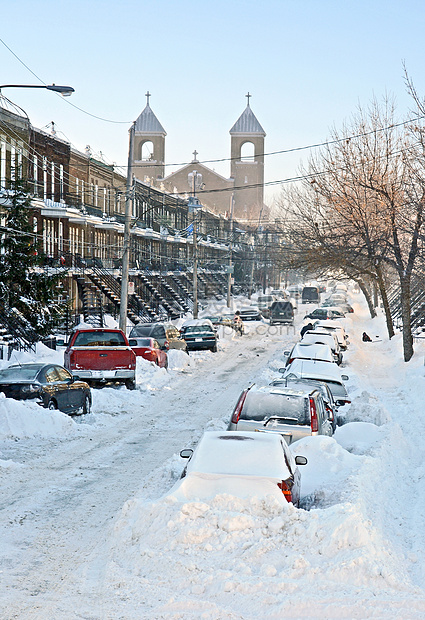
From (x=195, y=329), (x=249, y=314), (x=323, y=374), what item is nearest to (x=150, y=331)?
(x=195, y=329)

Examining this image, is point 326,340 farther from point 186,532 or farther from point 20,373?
point 186,532

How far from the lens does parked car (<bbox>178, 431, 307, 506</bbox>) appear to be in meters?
8.32

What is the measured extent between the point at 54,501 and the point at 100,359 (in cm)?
1116

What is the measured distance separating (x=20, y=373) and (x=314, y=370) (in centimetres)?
776

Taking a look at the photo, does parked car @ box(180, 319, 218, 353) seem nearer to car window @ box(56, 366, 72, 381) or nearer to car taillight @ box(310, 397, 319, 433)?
car window @ box(56, 366, 72, 381)

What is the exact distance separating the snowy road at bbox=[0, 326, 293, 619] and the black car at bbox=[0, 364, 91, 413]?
0.92 meters

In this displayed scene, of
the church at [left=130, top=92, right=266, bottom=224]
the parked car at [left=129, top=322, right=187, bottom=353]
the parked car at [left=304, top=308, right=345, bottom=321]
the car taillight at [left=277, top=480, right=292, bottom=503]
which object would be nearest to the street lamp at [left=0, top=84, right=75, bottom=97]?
the car taillight at [left=277, top=480, right=292, bottom=503]

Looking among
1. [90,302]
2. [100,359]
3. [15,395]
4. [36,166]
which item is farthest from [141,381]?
[90,302]

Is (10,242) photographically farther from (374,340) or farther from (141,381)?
(374,340)

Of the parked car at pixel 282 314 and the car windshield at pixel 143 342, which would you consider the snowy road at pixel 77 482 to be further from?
the parked car at pixel 282 314

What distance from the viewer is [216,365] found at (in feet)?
102

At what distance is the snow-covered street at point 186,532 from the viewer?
6.54m

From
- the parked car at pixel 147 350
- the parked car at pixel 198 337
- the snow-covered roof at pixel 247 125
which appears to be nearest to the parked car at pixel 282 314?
A: the parked car at pixel 198 337

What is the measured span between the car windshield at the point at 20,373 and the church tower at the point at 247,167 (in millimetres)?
105790
